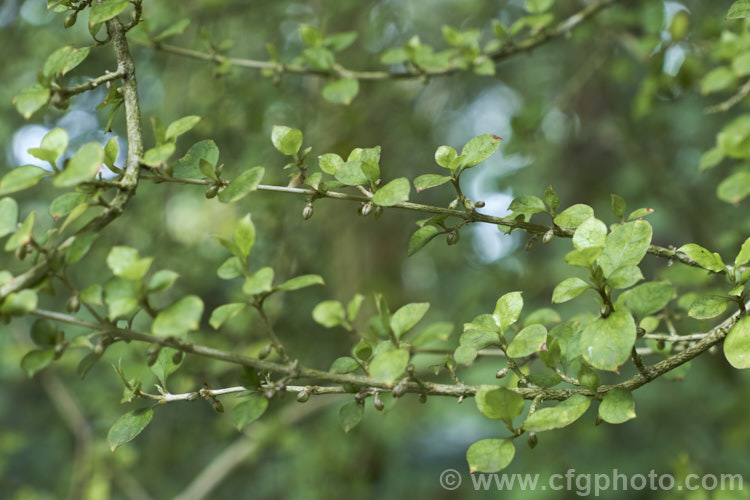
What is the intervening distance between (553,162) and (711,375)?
110cm

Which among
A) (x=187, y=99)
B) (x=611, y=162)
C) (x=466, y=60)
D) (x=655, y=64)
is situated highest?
(x=466, y=60)

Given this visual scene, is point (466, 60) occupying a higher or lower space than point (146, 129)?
higher

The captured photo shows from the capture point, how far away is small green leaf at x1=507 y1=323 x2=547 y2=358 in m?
0.67

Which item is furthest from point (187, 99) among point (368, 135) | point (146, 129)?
point (368, 135)

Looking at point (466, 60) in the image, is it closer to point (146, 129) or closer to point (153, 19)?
point (153, 19)

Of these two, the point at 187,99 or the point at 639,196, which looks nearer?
the point at 639,196

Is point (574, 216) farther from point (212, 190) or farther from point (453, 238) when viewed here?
point (212, 190)

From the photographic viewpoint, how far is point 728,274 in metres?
0.67

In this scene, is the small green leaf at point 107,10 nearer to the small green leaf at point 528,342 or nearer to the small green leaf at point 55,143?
the small green leaf at point 55,143

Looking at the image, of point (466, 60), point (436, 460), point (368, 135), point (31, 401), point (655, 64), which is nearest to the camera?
point (466, 60)

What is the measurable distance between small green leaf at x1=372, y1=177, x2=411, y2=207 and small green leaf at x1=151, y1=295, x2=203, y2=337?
0.22 metres

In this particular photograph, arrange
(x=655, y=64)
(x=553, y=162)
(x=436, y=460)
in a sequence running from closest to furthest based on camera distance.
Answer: (x=655, y=64) → (x=553, y=162) → (x=436, y=460)

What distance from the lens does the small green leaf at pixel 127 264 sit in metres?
0.56

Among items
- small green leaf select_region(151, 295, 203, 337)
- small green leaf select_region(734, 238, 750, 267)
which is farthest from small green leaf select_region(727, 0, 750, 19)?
small green leaf select_region(151, 295, 203, 337)
